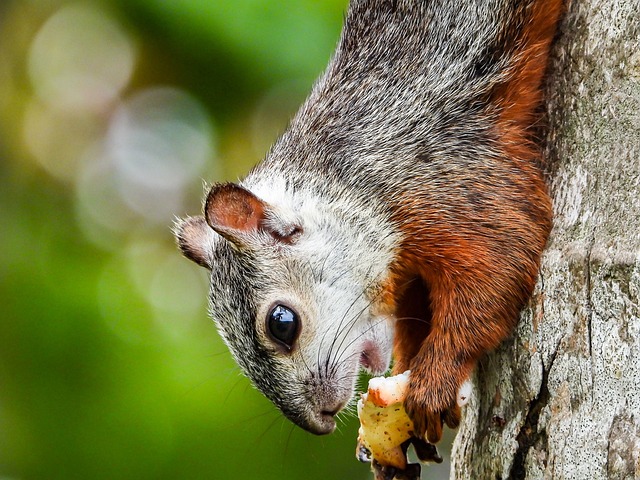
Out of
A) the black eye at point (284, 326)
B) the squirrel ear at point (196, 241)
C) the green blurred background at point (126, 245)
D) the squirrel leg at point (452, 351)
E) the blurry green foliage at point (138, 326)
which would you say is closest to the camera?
the squirrel leg at point (452, 351)

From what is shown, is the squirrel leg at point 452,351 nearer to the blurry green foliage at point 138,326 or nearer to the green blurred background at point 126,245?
the green blurred background at point 126,245

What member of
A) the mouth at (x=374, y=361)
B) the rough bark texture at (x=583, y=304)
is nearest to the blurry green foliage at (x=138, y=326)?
the mouth at (x=374, y=361)

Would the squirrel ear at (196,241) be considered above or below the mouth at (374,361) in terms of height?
above

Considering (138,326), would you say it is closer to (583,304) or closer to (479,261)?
(479,261)

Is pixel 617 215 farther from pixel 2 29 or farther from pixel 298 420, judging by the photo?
pixel 2 29

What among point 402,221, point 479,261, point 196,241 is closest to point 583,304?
point 479,261

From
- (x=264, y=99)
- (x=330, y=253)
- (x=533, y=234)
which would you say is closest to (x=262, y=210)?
(x=330, y=253)

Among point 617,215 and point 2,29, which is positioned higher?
point 2,29
